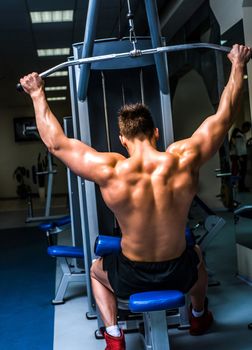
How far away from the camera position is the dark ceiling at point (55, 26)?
5059 millimetres

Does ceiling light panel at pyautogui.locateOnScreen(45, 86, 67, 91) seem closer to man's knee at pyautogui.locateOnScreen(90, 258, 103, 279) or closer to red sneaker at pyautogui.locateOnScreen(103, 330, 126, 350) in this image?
man's knee at pyautogui.locateOnScreen(90, 258, 103, 279)

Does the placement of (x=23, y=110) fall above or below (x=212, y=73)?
above

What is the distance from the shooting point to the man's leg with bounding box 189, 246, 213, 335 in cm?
221

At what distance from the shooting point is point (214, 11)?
3.67 metres

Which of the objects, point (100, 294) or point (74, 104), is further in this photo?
point (74, 104)

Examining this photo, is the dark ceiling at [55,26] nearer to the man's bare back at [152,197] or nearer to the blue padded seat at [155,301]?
the man's bare back at [152,197]

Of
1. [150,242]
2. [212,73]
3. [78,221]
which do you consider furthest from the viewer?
[212,73]

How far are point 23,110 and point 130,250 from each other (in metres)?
12.3

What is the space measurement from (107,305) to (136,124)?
86 centimetres

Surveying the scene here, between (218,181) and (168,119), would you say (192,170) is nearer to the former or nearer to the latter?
(168,119)

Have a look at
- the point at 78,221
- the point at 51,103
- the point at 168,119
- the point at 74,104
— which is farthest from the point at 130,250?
the point at 51,103

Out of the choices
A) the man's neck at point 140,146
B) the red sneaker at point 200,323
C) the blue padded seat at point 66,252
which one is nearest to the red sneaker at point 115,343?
the red sneaker at point 200,323

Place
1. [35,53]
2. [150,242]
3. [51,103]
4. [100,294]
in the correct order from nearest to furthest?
1. [150,242]
2. [100,294]
3. [35,53]
4. [51,103]

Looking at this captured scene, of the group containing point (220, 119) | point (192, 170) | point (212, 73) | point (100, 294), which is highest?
point (212, 73)
